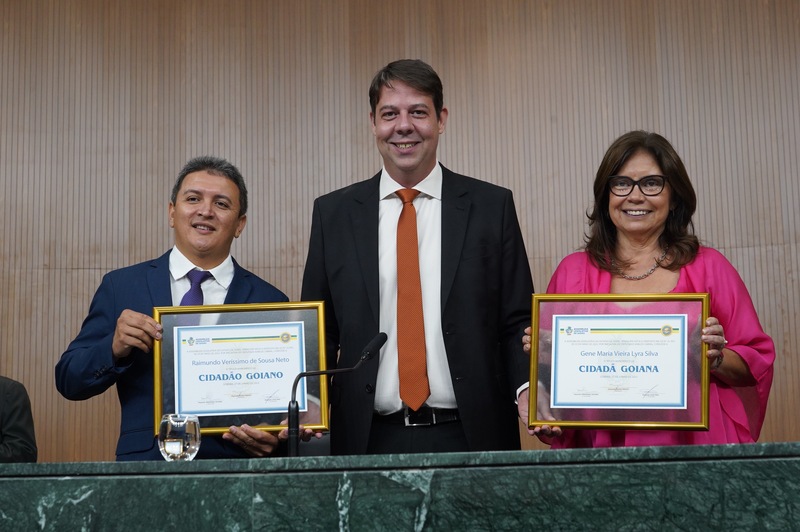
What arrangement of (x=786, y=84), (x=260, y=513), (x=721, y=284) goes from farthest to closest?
(x=786, y=84) → (x=721, y=284) → (x=260, y=513)

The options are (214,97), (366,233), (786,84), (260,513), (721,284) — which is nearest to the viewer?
(260,513)

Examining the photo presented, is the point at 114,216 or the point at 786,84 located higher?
the point at 786,84

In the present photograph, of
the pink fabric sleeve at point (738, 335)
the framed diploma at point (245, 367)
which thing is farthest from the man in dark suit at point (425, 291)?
the pink fabric sleeve at point (738, 335)

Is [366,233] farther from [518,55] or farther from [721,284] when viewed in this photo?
[518,55]

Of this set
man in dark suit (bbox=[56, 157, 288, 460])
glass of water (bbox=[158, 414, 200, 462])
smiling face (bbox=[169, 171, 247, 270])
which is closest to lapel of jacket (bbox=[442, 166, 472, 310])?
man in dark suit (bbox=[56, 157, 288, 460])

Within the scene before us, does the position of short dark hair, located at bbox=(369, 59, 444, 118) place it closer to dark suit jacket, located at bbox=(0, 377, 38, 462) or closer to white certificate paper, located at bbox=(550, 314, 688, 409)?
white certificate paper, located at bbox=(550, 314, 688, 409)

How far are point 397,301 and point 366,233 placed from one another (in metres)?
0.24

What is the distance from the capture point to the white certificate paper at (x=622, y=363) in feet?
8.27

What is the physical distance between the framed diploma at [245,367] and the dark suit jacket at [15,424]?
1.64 metres

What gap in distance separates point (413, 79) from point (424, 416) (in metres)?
0.97

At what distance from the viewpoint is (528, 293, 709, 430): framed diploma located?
251 centimetres

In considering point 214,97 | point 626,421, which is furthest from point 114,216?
point 626,421

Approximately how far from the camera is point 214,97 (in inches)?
205

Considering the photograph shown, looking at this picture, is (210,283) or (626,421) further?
(210,283)
